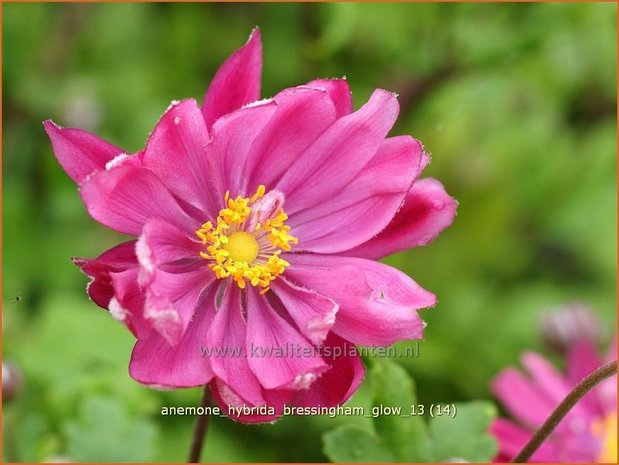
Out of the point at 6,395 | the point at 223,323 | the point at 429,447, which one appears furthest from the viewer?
the point at 6,395

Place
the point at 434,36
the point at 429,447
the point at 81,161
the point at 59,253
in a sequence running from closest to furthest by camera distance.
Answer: the point at 81,161, the point at 429,447, the point at 434,36, the point at 59,253

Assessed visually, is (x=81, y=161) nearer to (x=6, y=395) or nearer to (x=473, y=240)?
(x=6, y=395)

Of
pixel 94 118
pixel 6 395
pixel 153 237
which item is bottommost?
pixel 6 395

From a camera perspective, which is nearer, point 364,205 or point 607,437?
point 364,205

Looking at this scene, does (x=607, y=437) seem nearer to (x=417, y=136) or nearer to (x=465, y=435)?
(x=465, y=435)

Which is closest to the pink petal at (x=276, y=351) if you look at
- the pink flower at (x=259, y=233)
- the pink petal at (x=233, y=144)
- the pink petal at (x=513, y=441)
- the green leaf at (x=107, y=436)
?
the pink flower at (x=259, y=233)

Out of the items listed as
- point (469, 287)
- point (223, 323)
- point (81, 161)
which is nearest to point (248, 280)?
point (223, 323)

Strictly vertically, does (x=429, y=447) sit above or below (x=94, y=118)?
below

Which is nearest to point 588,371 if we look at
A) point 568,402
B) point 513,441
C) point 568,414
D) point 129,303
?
point 568,414
